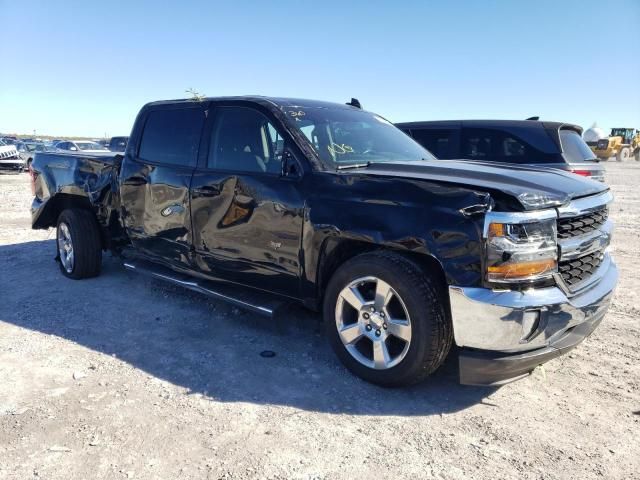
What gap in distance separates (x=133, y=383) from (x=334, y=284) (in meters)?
1.49

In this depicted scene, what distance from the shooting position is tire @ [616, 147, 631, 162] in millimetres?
43222

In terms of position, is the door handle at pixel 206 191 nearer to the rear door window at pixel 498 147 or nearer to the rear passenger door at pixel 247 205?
the rear passenger door at pixel 247 205

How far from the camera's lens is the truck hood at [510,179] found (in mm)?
2762

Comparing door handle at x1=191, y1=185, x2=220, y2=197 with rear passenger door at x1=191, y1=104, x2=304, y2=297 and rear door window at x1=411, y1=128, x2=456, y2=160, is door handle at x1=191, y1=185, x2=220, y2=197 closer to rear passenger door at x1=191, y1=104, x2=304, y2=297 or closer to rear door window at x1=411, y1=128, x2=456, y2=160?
rear passenger door at x1=191, y1=104, x2=304, y2=297

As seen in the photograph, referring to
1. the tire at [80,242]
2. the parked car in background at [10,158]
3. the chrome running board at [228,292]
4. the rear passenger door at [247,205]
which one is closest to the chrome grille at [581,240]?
the rear passenger door at [247,205]

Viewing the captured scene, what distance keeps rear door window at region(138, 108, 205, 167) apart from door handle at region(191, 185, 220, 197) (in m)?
0.28

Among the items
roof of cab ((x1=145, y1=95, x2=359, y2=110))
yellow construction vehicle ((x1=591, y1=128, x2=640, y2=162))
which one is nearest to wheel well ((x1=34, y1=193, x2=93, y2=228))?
roof of cab ((x1=145, y1=95, x2=359, y2=110))

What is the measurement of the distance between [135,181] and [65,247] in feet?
5.20

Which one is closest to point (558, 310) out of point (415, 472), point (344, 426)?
point (415, 472)

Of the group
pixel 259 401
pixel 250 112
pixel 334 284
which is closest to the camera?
pixel 259 401

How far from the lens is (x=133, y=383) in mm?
3254

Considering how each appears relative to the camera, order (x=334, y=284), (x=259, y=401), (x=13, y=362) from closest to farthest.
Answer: (x=259, y=401) → (x=334, y=284) → (x=13, y=362)

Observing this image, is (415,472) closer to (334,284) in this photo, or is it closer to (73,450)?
(334,284)

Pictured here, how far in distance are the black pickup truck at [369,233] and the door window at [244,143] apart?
0.04ft
